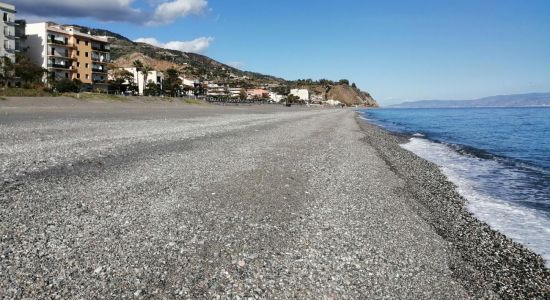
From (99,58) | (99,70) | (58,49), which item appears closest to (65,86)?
(58,49)

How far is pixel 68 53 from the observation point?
81.1 meters

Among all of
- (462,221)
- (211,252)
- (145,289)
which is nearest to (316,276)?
(211,252)

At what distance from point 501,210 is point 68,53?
88294mm

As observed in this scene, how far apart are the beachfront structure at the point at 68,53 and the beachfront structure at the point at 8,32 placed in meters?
7.04

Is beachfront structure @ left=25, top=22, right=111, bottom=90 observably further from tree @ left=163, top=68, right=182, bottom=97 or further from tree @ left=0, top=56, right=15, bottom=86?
tree @ left=163, top=68, right=182, bottom=97

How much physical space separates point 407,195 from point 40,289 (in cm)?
892

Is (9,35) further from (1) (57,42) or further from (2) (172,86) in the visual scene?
(2) (172,86)

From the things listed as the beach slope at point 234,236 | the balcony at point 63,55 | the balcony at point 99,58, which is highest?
the balcony at point 99,58

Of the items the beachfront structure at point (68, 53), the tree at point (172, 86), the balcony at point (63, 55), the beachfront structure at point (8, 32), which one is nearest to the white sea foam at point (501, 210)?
the beachfront structure at point (68, 53)

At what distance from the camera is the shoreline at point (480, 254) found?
223 inches

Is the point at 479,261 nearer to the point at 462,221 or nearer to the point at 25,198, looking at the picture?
the point at 462,221

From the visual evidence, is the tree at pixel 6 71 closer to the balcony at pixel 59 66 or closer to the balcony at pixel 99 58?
the balcony at pixel 59 66

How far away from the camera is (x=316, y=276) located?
17.2ft

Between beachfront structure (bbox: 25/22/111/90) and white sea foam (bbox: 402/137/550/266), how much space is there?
6904 centimetres
